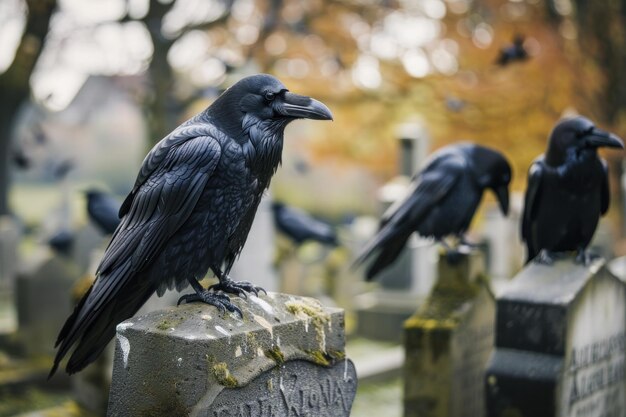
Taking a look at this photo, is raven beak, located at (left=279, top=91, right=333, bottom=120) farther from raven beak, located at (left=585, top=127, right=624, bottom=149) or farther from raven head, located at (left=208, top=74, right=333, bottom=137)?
raven beak, located at (left=585, top=127, right=624, bottom=149)

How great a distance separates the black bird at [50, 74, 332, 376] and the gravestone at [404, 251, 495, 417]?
300cm

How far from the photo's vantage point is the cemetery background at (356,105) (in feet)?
30.4

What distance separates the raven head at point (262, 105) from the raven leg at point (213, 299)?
24.7 inches

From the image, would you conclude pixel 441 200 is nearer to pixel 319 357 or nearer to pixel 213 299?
pixel 319 357

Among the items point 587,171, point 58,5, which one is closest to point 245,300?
point 587,171

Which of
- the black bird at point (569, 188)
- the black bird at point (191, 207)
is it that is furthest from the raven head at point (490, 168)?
the black bird at point (191, 207)

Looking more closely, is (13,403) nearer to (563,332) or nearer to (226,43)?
(563,332)

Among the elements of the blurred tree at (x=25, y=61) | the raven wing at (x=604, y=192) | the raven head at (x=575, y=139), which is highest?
the blurred tree at (x=25, y=61)

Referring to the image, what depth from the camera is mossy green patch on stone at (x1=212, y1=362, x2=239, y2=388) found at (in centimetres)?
284

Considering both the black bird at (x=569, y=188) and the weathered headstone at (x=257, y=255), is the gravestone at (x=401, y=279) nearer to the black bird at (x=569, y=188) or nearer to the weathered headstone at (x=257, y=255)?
the weathered headstone at (x=257, y=255)

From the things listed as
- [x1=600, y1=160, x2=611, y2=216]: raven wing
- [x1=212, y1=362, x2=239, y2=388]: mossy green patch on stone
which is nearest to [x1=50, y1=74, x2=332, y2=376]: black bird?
[x1=212, y1=362, x2=239, y2=388]: mossy green patch on stone

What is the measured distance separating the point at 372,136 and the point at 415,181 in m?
11.8

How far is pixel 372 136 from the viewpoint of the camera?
18.1 m

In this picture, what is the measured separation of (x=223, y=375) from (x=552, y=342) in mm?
2493
